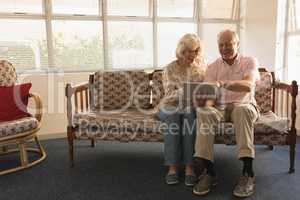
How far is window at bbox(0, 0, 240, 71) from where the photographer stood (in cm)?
323

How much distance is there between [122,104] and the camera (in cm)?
285

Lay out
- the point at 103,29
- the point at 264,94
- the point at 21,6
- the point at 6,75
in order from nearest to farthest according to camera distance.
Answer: the point at 264,94 → the point at 6,75 → the point at 21,6 → the point at 103,29

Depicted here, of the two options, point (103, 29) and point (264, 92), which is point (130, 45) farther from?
point (264, 92)

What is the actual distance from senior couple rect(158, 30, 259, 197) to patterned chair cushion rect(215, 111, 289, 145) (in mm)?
73

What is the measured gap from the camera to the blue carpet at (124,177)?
78.7 inches

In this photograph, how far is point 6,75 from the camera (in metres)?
2.77

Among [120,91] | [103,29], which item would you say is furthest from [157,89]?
[103,29]

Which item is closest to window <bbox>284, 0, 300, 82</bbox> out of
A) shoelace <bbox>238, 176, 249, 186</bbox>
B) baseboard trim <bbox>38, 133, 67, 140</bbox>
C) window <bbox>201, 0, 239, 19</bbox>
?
window <bbox>201, 0, 239, 19</bbox>

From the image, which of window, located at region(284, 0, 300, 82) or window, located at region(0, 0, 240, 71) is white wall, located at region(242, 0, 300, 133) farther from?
window, located at region(0, 0, 240, 71)

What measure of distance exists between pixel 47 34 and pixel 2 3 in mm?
523

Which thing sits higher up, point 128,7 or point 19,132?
→ point 128,7

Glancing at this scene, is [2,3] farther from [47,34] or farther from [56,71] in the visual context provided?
[56,71]

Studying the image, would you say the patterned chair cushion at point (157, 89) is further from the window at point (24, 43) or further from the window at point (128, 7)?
the window at point (24, 43)

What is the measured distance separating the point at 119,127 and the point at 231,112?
86cm
